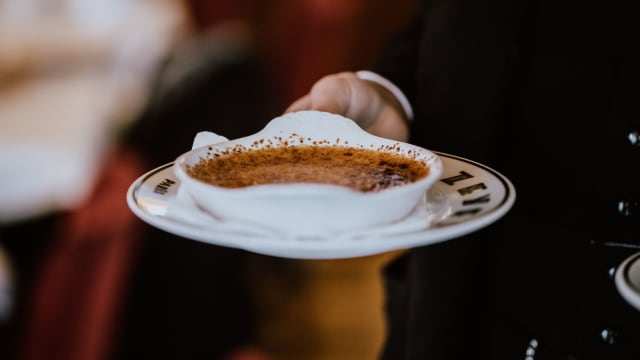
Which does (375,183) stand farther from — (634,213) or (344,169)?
(634,213)

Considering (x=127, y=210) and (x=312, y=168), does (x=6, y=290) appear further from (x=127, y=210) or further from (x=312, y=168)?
(x=312, y=168)

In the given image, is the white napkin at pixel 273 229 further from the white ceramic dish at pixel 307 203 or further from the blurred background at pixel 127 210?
the blurred background at pixel 127 210

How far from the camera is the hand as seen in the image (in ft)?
3.41

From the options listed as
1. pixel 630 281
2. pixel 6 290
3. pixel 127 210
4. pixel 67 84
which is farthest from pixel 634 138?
pixel 67 84

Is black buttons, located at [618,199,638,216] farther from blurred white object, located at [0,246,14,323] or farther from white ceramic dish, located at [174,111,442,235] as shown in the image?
blurred white object, located at [0,246,14,323]

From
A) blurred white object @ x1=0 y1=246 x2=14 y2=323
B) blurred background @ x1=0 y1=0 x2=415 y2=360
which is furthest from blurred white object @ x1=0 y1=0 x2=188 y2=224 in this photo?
blurred white object @ x1=0 y1=246 x2=14 y2=323

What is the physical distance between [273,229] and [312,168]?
0.16 meters

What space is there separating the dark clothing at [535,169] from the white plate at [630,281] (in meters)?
0.31

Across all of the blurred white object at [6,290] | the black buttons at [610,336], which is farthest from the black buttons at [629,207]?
the blurred white object at [6,290]

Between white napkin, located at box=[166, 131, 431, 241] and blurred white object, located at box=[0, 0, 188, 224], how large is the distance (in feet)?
3.83

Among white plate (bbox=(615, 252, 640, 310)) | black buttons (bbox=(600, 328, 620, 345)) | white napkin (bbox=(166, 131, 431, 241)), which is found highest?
white plate (bbox=(615, 252, 640, 310))

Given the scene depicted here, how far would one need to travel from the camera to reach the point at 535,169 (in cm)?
108

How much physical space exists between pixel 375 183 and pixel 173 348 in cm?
146

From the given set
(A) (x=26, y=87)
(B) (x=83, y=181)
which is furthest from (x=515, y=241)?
(A) (x=26, y=87)
